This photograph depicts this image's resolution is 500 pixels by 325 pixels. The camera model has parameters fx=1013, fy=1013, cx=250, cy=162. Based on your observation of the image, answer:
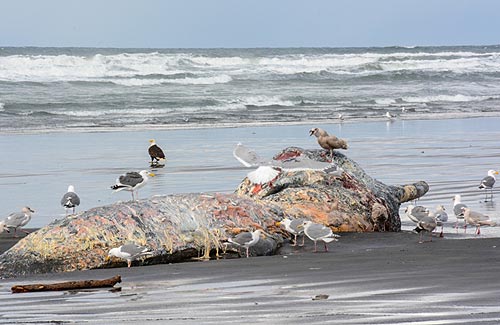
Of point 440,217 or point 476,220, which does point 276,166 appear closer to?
point 440,217

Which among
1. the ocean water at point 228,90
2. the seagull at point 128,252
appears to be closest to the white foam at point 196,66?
the ocean water at point 228,90

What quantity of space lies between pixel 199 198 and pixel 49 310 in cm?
307

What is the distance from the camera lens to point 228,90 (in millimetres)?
45594

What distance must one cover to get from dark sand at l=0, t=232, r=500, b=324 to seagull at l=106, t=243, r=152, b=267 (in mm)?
108

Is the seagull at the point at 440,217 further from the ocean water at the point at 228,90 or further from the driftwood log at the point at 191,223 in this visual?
the ocean water at the point at 228,90

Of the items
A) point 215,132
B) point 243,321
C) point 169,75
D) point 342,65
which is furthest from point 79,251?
point 342,65

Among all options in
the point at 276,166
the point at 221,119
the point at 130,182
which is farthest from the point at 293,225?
the point at 221,119

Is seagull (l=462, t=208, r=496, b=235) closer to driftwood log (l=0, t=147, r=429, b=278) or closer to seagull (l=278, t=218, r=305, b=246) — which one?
driftwood log (l=0, t=147, r=429, b=278)

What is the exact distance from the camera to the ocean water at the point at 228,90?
32.9 meters

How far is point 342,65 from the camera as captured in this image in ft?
212

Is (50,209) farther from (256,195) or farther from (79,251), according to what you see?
(79,251)

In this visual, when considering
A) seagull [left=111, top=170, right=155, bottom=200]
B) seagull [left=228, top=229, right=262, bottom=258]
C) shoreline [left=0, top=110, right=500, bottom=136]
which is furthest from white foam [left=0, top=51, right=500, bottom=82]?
seagull [left=228, top=229, right=262, bottom=258]

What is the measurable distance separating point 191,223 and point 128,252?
2.58ft

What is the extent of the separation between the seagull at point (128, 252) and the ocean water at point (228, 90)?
20137 millimetres
